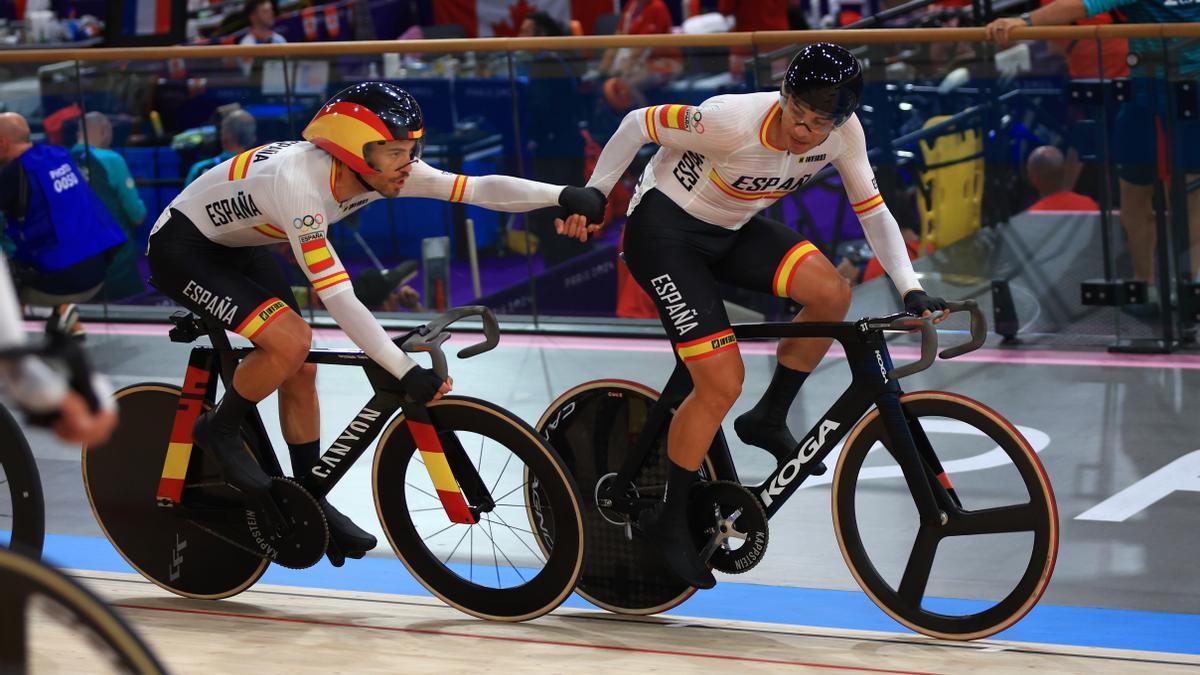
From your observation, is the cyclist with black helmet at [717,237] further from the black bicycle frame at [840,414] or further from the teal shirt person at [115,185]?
the teal shirt person at [115,185]

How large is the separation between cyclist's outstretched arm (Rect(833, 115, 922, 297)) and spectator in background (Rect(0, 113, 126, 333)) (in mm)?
4981

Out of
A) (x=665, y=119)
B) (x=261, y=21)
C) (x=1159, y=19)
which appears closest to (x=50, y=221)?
(x=665, y=119)

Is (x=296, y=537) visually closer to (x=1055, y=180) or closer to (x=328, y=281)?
(x=328, y=281)

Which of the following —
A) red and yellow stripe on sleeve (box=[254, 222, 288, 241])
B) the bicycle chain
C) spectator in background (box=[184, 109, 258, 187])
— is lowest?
the bicycle chain

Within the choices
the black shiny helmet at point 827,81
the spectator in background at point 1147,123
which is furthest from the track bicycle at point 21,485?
the spectator in background at point 1147,123

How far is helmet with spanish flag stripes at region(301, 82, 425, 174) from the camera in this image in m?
4.20

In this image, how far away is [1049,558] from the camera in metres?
4.09

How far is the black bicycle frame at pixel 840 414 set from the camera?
4180mm

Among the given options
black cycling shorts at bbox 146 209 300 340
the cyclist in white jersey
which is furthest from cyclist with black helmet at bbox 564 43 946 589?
the cyclist in white jersey

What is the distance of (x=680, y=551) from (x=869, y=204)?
108 centimetres

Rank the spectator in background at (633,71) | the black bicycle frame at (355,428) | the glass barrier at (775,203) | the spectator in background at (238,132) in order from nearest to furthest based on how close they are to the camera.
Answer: the black bicycle frame at (355,428), the glass barrier at (775,203), the spectator in background at (633,71), the spectator in background at (238,132)

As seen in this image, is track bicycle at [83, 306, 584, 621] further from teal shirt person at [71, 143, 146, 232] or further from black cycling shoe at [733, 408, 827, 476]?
teal shirt person at [71, 143, 146, 232]

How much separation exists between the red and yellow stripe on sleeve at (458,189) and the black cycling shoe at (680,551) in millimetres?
1041

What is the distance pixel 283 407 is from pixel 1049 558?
2.19m
